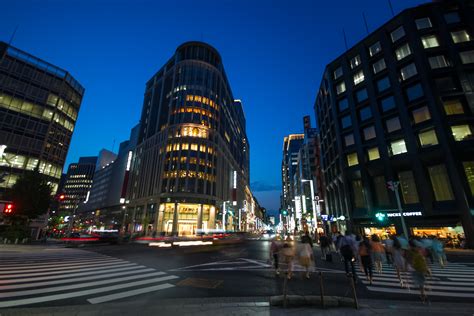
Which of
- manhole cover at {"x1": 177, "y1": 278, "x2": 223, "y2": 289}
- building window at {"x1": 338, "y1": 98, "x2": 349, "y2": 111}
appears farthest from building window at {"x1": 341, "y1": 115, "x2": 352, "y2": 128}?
manhole cover at {"x1": 177, "y1": 278, "x2": 223, "y2": 289}

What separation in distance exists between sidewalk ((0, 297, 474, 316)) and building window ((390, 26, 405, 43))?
43186mm

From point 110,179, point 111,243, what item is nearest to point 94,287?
point 111,243

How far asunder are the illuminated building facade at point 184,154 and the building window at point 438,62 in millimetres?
56952

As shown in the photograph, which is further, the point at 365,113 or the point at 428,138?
the point at 365,113

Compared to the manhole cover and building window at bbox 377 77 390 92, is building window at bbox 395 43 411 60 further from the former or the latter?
the manhole cover

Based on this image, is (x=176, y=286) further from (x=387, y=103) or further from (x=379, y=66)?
(x=379, y=66)

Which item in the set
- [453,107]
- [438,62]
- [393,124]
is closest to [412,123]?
[393,124]

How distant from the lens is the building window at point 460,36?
1209 inches

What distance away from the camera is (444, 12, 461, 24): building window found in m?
32.1

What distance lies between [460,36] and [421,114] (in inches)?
518

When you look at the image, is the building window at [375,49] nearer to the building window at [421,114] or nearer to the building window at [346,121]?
the building window at [346,121]

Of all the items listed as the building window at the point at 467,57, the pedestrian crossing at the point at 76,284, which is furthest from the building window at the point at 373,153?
the pedestrian crossing at the point at 76,284

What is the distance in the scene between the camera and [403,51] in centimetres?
3422

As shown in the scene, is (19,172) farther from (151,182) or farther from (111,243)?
(151,182)
